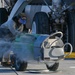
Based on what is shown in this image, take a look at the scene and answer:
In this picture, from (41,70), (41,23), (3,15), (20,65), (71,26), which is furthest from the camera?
(3,15)

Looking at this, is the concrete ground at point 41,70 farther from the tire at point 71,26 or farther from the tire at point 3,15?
the tire at point 3,15

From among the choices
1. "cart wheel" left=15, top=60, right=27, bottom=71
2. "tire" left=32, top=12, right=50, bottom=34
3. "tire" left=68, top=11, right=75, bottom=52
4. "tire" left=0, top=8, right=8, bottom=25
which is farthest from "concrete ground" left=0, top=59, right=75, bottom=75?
"tire" left=0, top=8, right=8, bottom=25

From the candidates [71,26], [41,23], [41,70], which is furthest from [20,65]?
[71,26]

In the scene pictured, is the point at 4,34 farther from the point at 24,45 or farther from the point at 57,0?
the point at 57,0

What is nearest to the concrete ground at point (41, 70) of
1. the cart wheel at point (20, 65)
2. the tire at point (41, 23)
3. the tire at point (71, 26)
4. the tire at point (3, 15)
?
the cart wheel at point (20, 65)

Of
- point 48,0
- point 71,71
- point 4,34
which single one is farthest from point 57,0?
point 71,71

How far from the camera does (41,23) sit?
19438mm

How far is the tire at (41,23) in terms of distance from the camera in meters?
19.4

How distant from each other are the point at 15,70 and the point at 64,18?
464 centimetres

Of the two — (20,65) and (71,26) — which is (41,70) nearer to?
(20,65)

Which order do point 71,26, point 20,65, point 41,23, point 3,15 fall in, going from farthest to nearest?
point 3,15 < point 71,26 < point 41,23 < point 20,65

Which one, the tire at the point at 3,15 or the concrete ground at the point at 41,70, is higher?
the tire at the point at 3,15

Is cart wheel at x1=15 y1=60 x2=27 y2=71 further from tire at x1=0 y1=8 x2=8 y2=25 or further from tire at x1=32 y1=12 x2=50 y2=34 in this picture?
tire at x1=0 y1=8 x2=8 y2=25

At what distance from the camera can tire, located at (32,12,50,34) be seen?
1941 cm
